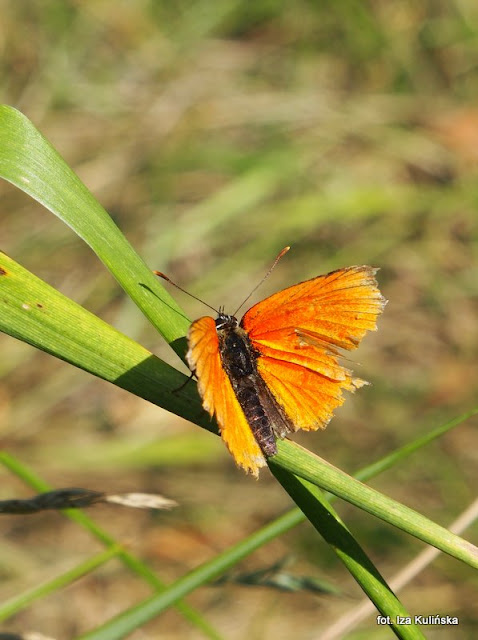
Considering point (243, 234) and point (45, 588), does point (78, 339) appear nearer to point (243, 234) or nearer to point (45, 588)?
point (45, 588)

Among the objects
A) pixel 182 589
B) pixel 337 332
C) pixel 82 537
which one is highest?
pixel 82 537

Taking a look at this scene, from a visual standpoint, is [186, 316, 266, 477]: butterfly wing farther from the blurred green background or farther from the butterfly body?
the blurred green background

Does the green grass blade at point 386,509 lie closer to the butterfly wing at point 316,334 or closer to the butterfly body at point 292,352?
the butterfly body at point 292,352

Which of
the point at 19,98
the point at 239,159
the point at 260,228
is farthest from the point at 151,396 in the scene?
the point at 19,98

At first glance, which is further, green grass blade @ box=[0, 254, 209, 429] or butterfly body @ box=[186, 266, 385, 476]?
butterfly body @ box=[186, 266, 385, 476]

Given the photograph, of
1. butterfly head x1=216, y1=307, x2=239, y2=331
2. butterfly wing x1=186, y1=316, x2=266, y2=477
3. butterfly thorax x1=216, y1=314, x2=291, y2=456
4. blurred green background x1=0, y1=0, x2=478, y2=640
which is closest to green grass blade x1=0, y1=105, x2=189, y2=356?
butterfly wing x1=186, y1=316, x2=266, y2=477

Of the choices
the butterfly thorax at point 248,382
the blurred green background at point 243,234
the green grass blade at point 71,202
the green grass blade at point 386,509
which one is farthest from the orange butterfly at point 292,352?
the blurred green background at point 243,234

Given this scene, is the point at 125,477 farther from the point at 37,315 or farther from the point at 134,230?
the point at 37,315
